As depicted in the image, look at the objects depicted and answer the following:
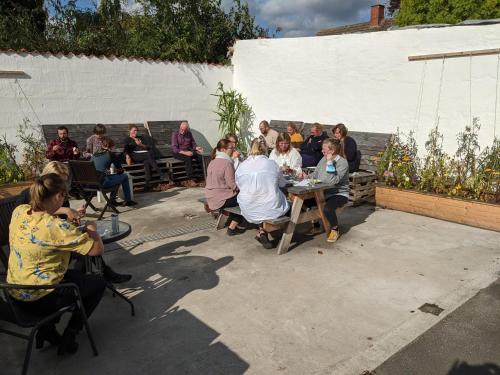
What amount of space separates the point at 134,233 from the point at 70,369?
9.29ft

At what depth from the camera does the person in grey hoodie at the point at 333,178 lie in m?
5.04

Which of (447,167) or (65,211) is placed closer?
(65,211)

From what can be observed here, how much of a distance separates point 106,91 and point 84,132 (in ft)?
3.83

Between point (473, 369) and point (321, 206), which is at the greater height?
point (321, 206)

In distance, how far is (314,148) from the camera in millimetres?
7750

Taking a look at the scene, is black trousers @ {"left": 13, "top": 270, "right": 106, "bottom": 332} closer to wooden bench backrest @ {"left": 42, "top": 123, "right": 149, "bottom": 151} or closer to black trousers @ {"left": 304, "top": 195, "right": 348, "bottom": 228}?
black trousers @ {"left": 304, "top": 195, "right": 348, "bottom": 228}

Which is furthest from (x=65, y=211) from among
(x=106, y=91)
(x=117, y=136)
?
(x=106, y=91)

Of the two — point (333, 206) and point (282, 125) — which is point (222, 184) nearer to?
point (333, 206)

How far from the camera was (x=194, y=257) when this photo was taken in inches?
183

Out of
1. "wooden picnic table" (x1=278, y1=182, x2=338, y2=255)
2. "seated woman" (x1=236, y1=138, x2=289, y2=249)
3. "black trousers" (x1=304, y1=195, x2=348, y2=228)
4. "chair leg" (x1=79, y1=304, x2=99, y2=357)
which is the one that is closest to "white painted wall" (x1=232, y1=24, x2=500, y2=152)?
"black trousers" (x1=304, y1=195, x2=348, y2=228)

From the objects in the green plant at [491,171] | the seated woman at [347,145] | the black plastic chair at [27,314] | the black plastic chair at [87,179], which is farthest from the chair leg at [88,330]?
the green plant at [491,171]

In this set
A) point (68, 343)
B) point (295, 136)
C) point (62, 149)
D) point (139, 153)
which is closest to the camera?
point (68, 343)

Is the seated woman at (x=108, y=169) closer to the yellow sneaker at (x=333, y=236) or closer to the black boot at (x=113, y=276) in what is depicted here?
the black boot at (x=113, y=276)

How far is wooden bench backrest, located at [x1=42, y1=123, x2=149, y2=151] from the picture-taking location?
7844 mm
